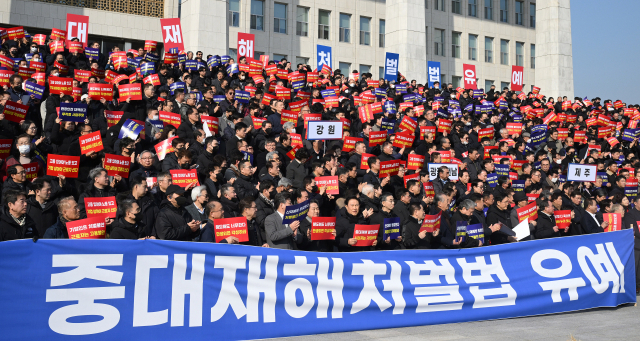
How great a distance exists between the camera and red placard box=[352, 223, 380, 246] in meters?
8.23

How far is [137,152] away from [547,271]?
6963 millimetres

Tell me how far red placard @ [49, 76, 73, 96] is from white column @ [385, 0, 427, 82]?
26.8 meters

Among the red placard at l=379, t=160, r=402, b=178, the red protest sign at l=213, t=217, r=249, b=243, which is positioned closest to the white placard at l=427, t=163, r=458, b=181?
the red placard at l=379, t=160, r=402, b=178

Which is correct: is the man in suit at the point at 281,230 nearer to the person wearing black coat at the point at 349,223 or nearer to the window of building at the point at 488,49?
the person wearing black coat at the point at 349,223

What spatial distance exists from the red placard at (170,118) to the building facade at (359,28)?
19282 mm

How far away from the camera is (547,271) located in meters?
8.73

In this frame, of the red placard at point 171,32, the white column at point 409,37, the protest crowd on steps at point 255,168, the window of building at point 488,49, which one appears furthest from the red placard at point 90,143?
the window of building at point 488,49

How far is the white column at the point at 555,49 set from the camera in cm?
4306

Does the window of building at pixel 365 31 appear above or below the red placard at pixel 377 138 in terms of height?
above

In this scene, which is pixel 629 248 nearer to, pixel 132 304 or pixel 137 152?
pixel 132 304

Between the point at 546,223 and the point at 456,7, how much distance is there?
127 ft

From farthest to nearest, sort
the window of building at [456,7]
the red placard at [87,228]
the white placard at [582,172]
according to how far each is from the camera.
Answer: the window of building at [456,7] < the white placard at [582,172] < the red placard at [87,228]

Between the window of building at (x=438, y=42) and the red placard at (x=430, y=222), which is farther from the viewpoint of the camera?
the window of building at (x=438, y=42)

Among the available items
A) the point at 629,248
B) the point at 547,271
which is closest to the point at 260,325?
the point at 547,271
